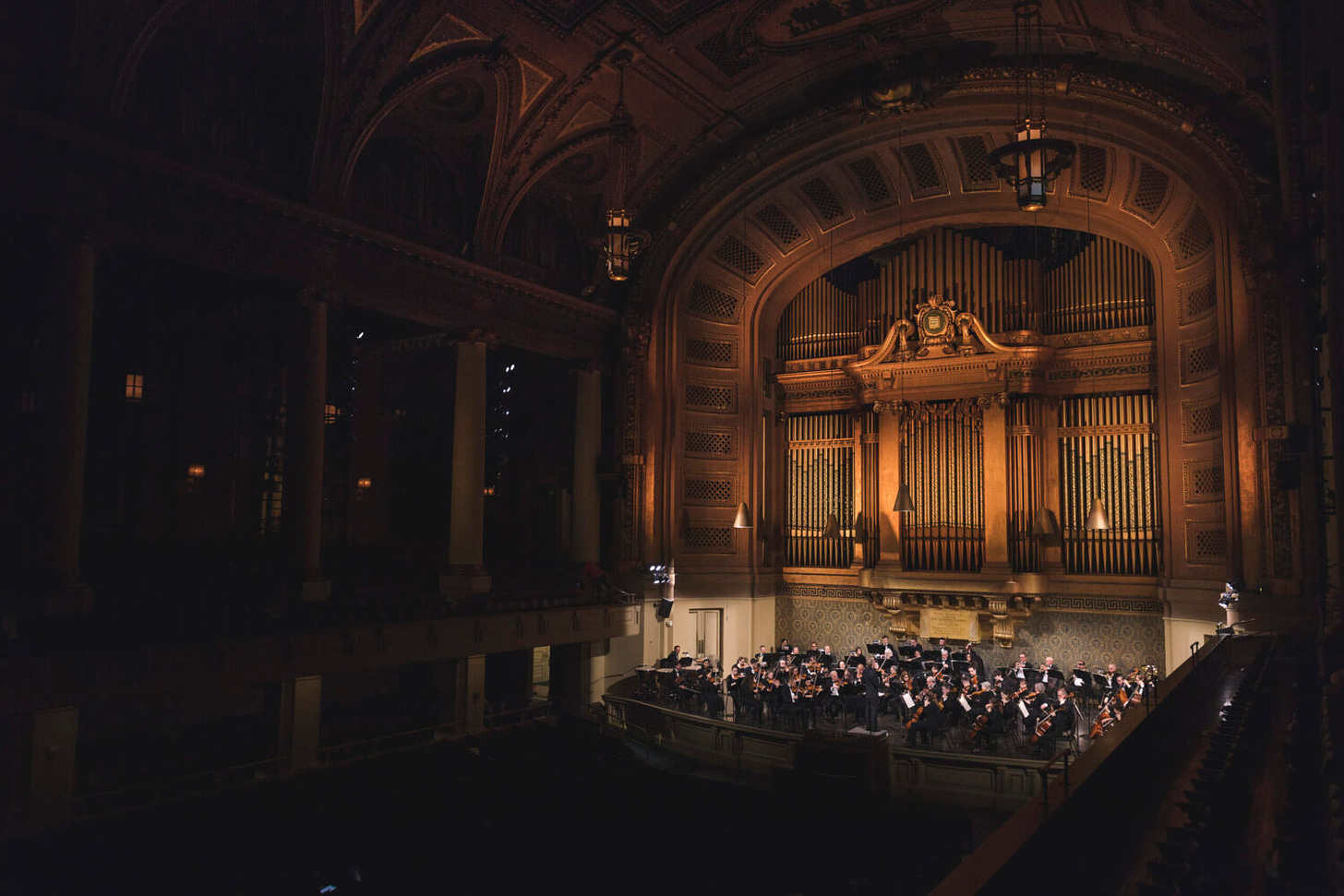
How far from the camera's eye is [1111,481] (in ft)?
57.3

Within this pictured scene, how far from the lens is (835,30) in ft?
48.2

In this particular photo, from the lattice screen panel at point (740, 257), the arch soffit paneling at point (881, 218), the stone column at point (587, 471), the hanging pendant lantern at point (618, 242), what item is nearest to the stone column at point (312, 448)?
the hanging pendant lantern at point (618, 242)

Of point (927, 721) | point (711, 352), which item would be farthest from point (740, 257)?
point (927, 721)

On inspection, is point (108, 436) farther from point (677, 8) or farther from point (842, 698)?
point (842, 698)

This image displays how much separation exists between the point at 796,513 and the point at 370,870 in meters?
14.1

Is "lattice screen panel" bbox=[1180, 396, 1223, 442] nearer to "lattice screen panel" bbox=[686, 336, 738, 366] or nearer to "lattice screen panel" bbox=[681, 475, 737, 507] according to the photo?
"lattice screen panel" bbox=[681, 475, 737, 507]

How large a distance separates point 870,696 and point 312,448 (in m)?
9.27

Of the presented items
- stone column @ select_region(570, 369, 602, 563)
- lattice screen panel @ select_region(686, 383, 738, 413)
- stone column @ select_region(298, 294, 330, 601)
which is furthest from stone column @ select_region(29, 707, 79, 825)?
lattice screen panel @ select_region(686, 383, 738, 413)

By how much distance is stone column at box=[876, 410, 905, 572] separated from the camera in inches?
764

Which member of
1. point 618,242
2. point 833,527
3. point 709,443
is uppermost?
point 618,242

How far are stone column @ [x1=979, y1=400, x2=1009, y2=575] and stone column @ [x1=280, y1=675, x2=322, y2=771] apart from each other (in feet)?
41.0

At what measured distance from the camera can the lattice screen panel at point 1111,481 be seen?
670 inches

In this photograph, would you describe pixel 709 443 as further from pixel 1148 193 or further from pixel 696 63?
pixel 1148 193

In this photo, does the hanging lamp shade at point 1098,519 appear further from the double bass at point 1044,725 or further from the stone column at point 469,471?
the stone column at point 469,471
